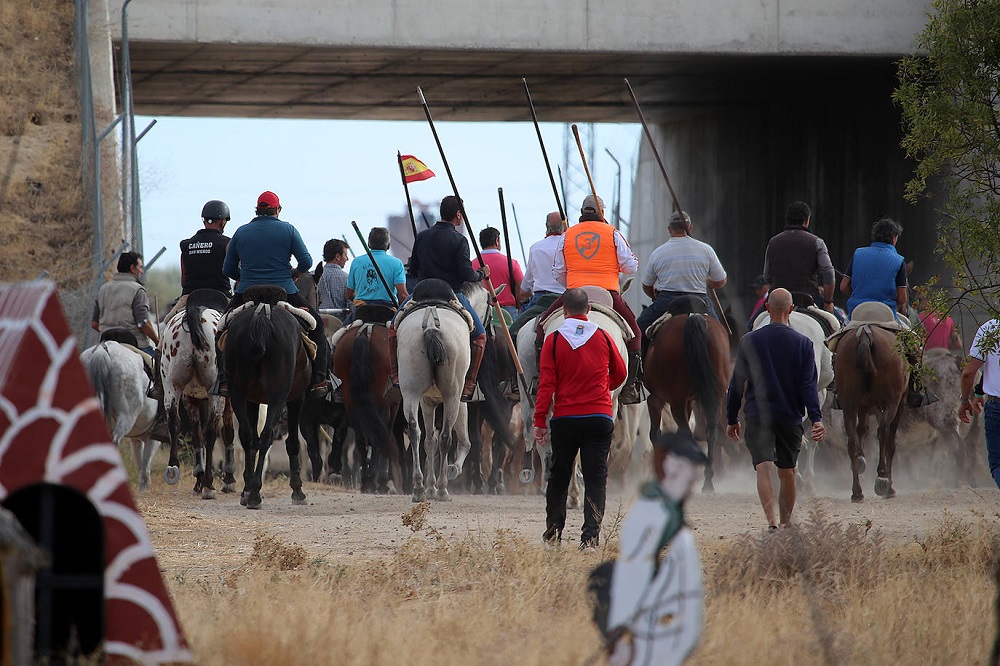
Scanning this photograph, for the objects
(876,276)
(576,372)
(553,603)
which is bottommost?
(553,603)

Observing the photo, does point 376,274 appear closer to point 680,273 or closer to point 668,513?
point 680,273

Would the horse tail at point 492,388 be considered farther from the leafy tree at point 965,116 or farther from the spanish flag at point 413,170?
the leafy tree at point 965,116

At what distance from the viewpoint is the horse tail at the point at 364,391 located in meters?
15.0

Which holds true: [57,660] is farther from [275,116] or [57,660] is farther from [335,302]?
[275,116]

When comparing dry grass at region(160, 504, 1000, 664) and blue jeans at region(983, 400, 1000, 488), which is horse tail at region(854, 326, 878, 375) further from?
dry grass at region(160, 504, 1000, 664)

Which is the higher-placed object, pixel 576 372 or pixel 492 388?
pixel 492 388

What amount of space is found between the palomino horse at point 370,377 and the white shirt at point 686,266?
9.23 ft

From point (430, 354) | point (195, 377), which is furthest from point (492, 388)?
point (195, 377)

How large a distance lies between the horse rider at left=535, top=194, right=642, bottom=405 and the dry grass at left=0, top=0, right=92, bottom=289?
9.62 m

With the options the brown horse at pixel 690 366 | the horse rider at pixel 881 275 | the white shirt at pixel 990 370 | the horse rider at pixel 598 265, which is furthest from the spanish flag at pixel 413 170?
the white shirt at pixel 990 370

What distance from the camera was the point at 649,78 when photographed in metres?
24.3

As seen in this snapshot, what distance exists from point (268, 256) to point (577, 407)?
5.02 m

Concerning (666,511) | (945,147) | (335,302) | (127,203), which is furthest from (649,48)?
(666,511)

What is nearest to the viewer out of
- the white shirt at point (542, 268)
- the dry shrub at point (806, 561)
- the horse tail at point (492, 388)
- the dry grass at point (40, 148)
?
the dry shrub at point (806, 561)
